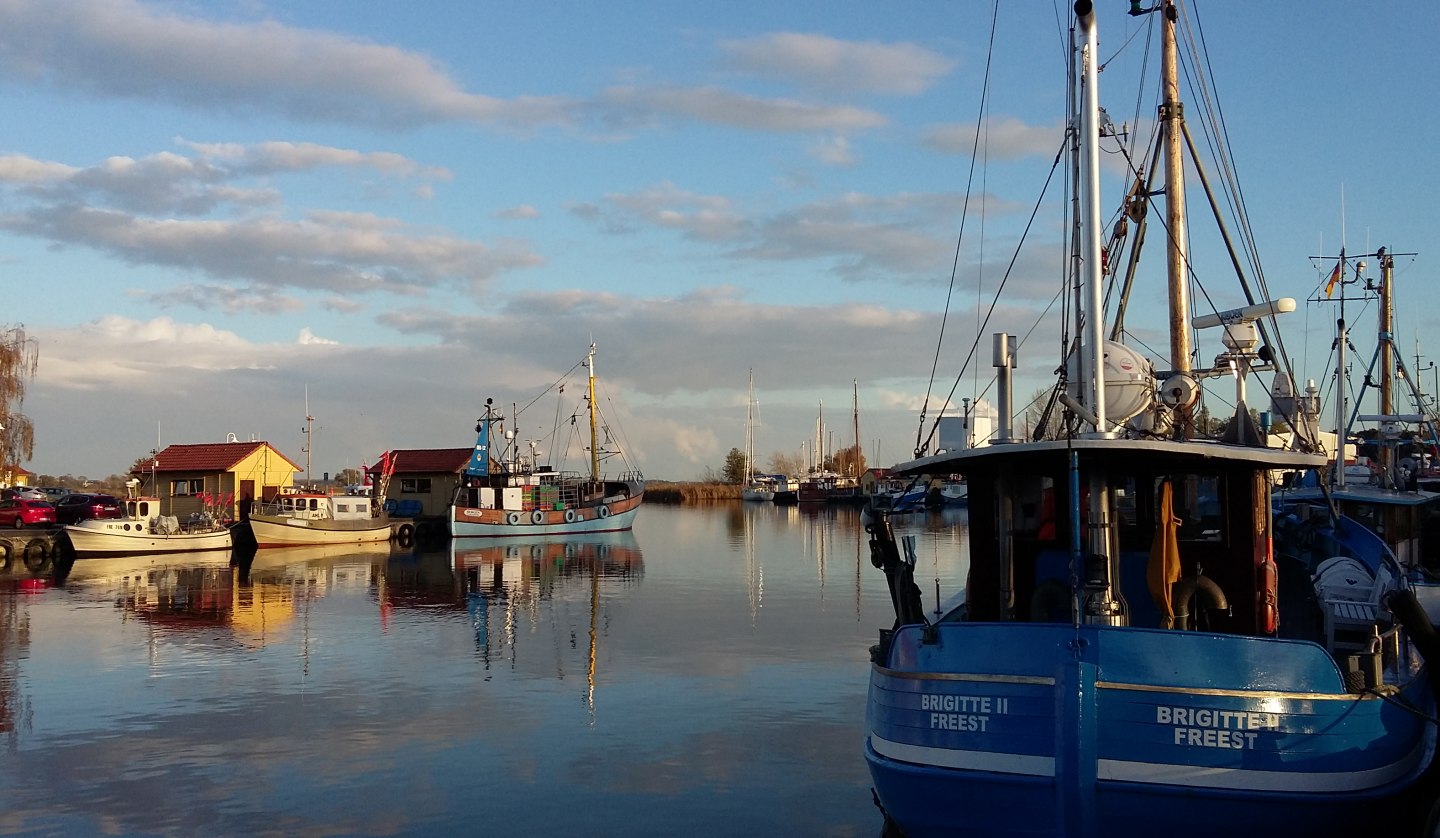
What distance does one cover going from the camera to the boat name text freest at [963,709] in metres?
10.8

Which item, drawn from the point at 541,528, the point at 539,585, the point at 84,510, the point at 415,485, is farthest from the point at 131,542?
the point at 539,585

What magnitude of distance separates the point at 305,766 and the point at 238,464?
54036mm

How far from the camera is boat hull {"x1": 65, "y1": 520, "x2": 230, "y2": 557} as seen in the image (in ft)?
173

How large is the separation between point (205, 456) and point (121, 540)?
1455 centimetres

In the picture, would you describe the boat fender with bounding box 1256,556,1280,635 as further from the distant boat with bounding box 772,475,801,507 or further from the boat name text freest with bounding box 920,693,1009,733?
the distant boat with bounding box 772,475,801,507

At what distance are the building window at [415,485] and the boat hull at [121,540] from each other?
59.0ft

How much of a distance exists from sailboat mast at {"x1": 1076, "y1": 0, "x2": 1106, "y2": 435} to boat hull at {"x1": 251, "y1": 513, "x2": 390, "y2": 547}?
2098 inches

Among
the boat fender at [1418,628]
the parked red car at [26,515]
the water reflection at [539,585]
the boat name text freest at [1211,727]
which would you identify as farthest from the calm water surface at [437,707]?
the parked red car at [26,515]

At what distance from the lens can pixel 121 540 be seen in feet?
176

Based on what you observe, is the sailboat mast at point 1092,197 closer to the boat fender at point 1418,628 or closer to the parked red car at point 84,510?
the boat fender at point 1418,628

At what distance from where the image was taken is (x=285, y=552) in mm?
58094

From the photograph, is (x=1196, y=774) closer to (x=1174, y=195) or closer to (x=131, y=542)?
(x=1174, y=195)

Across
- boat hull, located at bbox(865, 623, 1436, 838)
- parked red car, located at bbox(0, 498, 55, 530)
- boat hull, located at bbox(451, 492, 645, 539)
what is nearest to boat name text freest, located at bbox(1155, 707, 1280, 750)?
boat hull, located at bbox(865, 623, 1436, 838)

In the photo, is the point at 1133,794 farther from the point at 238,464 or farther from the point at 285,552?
the point at 238,464
